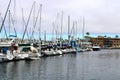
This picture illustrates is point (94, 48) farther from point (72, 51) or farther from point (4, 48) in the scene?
point (4, 48)

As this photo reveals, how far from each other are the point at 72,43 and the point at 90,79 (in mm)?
95243

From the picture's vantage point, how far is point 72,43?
13725 cm

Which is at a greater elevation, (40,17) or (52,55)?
(40,17)

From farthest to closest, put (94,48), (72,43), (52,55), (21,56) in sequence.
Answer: (94,48)
(72,43)
(52,55)
(21,56)

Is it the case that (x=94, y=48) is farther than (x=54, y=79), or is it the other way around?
(x=94, y=48)

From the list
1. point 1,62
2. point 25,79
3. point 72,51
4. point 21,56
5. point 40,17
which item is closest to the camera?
point 25,79

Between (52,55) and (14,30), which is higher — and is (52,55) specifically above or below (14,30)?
below

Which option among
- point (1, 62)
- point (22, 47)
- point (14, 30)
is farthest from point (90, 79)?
point (14, 30)

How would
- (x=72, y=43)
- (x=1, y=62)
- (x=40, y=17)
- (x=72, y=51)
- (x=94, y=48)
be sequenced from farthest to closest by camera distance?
1. (x=94, y=48)
2. (x=72, y=43)
3. (x=72, y=51)
4. (x=40, y=17)
5. (x=1, y=62)

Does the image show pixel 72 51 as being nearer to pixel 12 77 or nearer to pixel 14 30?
pixel 14 30

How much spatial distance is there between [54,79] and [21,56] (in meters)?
30.5


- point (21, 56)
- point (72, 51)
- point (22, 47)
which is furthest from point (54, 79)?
point (72, 51)

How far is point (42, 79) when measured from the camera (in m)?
41.3

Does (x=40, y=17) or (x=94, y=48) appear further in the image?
(x=94, y=48)
